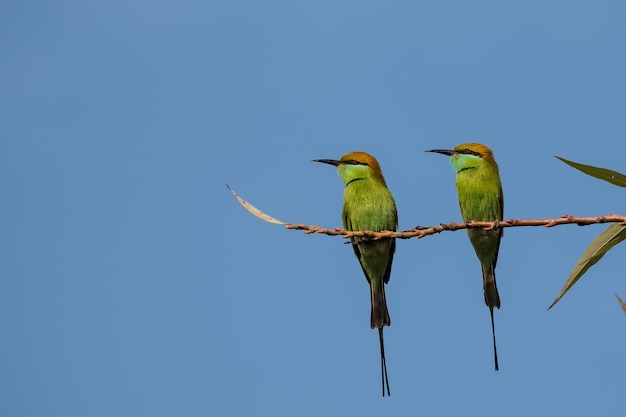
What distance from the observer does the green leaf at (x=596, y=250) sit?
1.62 metres

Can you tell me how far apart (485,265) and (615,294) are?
292cm

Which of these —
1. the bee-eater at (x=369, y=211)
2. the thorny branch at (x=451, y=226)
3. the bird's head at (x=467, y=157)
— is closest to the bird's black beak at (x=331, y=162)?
the bee-eater at (x=369, y=211)

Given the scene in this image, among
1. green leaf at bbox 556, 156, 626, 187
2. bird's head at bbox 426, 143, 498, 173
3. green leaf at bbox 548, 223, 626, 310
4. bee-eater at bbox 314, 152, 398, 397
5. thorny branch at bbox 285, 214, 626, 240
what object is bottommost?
green leaf at bbox 548, 223, 626, 310

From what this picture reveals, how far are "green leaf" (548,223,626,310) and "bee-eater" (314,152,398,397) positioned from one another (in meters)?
2.33

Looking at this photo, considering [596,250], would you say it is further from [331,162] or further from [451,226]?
[331,162]

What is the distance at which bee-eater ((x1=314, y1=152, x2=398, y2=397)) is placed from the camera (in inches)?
161

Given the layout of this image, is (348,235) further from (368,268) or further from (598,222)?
(368,268)

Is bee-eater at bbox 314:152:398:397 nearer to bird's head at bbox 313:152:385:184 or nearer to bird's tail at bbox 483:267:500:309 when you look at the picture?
bird's head at bbox 313:152:385:184

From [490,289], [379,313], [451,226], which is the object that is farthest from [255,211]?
[490,289]

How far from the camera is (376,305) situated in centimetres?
369

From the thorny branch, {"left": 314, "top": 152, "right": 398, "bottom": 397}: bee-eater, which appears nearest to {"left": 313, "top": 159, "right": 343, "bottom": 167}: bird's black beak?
{"left": 314, "top": 152, "right": 398, "bottom": 397}: bee-eater

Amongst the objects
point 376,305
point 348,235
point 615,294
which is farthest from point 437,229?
point 376,305

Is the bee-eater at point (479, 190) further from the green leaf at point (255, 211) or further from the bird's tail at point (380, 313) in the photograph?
the green leaf at point (255, 211)

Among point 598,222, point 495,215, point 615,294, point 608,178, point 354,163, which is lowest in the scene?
point 615,294
